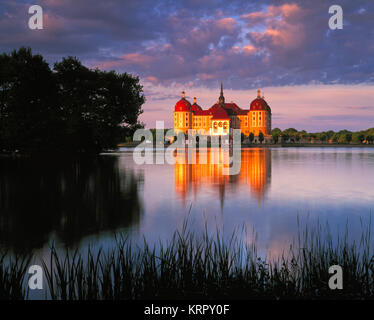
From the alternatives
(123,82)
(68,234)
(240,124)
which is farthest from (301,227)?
(240,124)

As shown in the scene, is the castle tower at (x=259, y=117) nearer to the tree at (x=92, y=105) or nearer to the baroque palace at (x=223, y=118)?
the baroque palace at (x=223, y=118)

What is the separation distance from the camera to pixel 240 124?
187m

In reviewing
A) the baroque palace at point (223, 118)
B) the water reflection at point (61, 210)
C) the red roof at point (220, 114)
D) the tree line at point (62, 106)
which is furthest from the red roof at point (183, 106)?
the water reflection at point (61, 210)

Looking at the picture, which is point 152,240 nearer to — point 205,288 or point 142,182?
point 205,288

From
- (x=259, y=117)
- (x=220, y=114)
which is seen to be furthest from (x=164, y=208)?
(x=259, y=117)

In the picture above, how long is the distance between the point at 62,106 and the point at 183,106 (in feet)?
472

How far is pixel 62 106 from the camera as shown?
159 feet

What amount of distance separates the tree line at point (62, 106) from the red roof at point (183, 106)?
13519cm

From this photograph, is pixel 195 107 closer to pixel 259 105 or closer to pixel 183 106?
pixel 183 106

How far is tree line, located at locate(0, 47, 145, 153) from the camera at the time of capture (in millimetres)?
42969

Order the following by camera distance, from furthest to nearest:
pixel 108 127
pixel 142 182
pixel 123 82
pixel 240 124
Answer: pixel 240 124
pixel 123 82
pixel 108 127
pixel 142 182

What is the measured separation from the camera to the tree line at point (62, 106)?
42969 millimetres
